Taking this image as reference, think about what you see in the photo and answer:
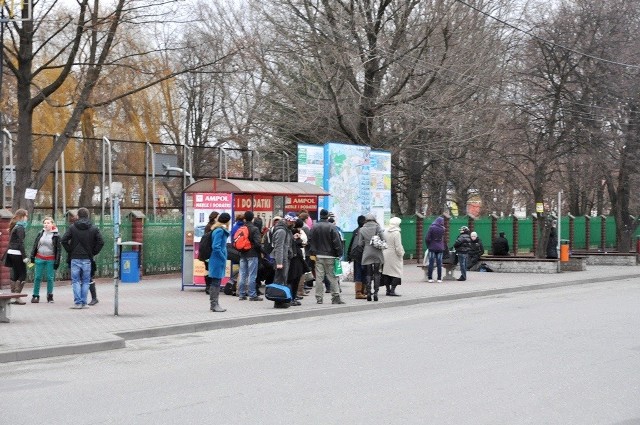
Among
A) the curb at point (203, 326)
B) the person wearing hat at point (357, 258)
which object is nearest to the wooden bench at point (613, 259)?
the curb at point (203, 326)

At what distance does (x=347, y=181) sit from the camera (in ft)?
77.2

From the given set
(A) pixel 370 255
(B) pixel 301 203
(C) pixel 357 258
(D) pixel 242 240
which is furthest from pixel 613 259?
(D) pixel 242 240

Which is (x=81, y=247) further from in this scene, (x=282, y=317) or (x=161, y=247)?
(x=161, y=247)

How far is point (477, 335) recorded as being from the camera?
12875 millimetres

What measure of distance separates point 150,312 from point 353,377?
7173 mm

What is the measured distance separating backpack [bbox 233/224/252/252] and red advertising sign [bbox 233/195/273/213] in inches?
99.3

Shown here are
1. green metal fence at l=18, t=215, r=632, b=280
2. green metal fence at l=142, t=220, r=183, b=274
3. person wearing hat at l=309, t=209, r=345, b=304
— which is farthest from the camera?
green metal fence at l=142, t=220, r=183, b=274

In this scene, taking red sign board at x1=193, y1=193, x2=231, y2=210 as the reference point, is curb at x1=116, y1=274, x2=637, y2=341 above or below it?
below

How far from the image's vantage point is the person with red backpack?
17203 millimetres

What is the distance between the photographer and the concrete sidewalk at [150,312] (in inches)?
471

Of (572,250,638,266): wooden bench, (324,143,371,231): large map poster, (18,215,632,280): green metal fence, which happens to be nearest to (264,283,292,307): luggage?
(324,143,371,231): large map poster

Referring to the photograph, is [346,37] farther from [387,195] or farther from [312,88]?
[387,195]

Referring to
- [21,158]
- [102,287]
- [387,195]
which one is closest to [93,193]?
[21,158]

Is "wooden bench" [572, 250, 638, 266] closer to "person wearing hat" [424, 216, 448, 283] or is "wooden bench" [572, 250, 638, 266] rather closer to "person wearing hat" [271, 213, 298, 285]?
"person wearing hat" [424, 216, 448, 283]
